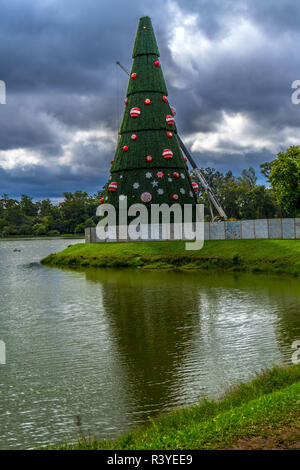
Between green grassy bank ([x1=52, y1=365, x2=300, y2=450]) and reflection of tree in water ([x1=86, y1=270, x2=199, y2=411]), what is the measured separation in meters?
1.48

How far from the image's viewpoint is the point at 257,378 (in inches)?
424

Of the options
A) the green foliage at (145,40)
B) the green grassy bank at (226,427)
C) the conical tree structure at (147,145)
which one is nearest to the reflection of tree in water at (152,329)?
the green grassy bank at (226,427)

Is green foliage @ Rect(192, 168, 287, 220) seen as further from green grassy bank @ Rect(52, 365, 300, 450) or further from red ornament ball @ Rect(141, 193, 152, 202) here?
green grassy bank @ Rect(52, 365, 300, 450)

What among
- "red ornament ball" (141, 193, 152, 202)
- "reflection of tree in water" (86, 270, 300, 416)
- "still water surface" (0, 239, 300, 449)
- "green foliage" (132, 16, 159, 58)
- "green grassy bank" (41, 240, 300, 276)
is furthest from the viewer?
"green foliage" (132, 16, 159, 58)

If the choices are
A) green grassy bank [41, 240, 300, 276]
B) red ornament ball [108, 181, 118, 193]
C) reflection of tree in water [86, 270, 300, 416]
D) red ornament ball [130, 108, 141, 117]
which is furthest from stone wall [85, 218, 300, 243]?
red ornament ball [130, 108, 141, 117]

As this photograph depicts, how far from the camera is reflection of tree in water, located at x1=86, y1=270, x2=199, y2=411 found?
11.1 meters

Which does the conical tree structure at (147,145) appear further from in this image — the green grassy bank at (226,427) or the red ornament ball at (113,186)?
the green grassy bank at (226,427)

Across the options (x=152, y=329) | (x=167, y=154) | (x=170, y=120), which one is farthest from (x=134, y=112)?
(x=152, y=329)

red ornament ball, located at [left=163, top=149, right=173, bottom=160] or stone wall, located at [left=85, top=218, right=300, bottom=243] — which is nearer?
stone wall, located at [left=85, top=218, right=300, bottom=243]

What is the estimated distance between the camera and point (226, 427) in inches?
274

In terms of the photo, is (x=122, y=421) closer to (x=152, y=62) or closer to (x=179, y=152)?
(x=179, y=152)

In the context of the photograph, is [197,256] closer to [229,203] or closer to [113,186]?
[113,186]
